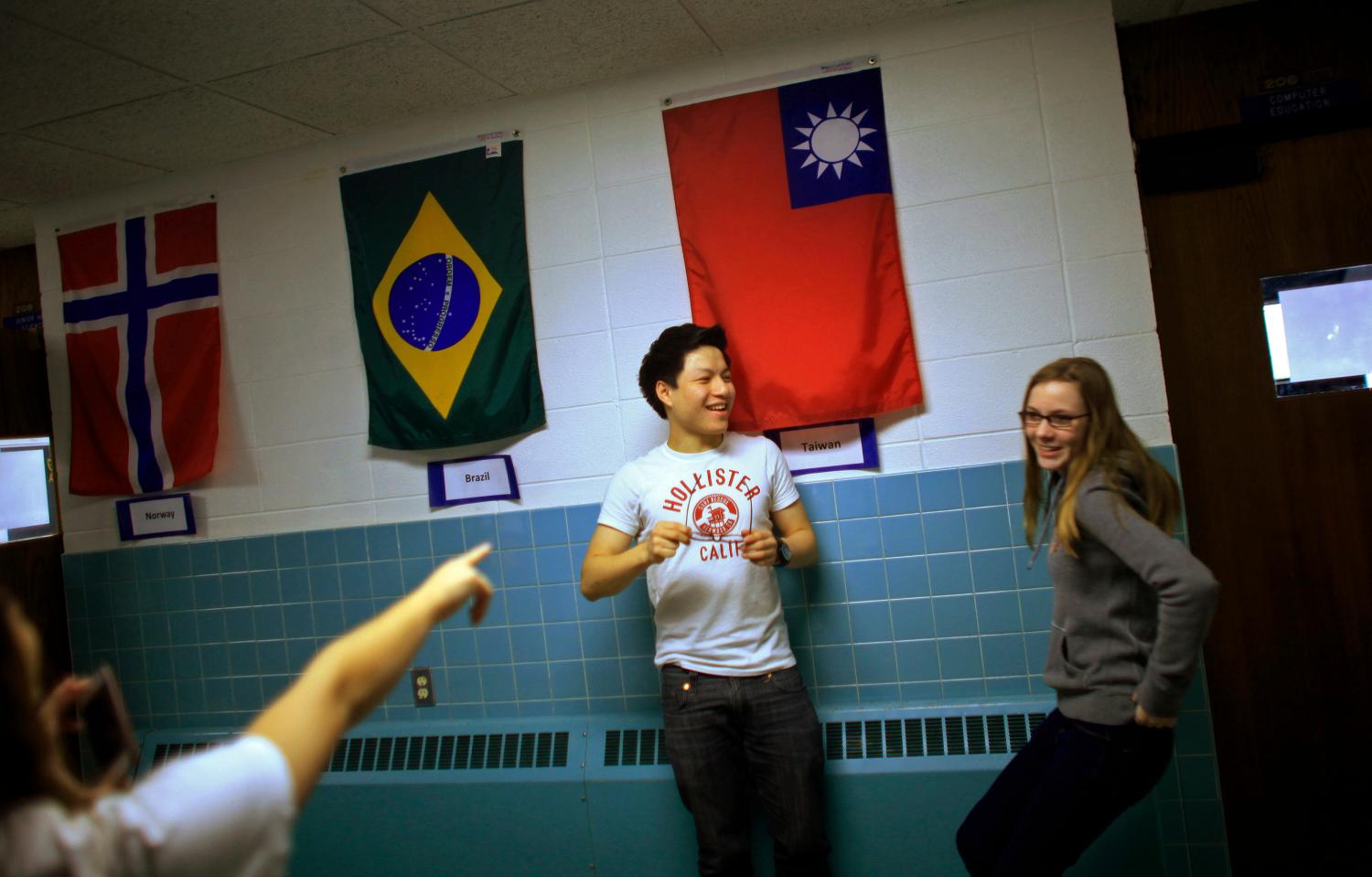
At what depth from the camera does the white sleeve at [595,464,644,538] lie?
2633 mm

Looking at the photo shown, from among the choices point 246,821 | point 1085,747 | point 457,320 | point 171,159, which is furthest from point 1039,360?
point 171,159

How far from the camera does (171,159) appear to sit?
11.3 ft

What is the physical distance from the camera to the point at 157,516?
3621 millimetres

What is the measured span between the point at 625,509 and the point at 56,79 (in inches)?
87.9

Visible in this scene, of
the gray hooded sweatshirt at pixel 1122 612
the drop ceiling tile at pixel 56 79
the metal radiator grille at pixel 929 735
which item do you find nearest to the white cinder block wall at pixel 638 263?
the drop ceiling tile at pixel 56 79

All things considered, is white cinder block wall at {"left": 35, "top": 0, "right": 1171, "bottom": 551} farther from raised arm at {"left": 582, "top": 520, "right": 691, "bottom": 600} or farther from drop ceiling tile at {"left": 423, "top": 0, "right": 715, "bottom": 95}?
raised arm at {"left": 582, "top": 520, "right": 691, "bottom": 600}

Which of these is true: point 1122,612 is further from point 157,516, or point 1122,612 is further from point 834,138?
point 157,516

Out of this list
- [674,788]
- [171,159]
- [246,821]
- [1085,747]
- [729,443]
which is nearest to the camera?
[246,821]

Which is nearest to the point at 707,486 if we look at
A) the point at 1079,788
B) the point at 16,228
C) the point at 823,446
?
the point at 823,446

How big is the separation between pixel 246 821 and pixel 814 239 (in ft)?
7.97

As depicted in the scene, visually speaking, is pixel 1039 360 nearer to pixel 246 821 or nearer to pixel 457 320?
pixel 457 320

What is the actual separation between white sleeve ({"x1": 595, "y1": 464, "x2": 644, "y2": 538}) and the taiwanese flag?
50cm

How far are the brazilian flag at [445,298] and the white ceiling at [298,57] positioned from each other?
29 cm

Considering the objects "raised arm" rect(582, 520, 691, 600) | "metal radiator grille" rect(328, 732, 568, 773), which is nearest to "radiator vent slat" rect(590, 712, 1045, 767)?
"raised arm" rect(582, 520, 691, 600)
